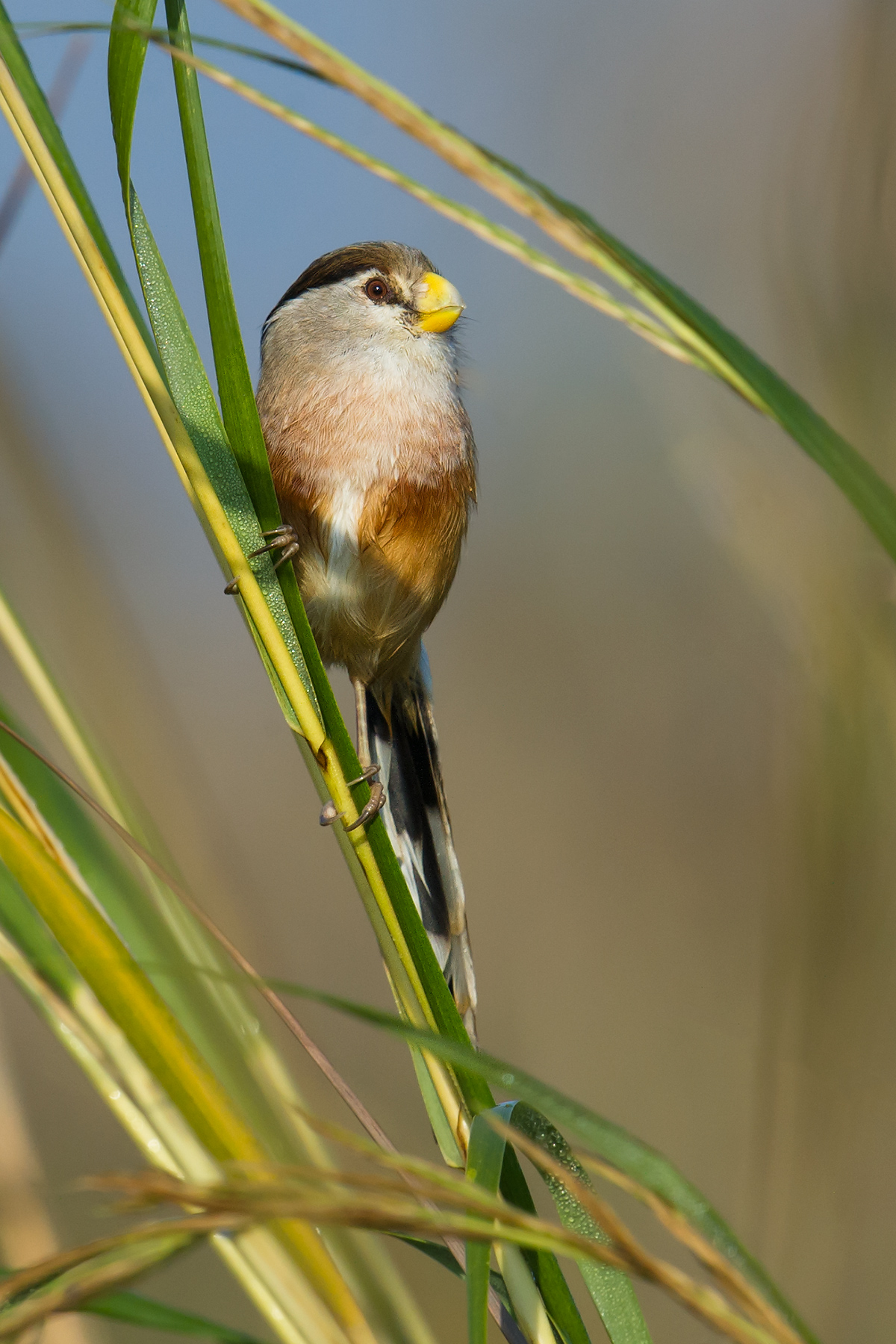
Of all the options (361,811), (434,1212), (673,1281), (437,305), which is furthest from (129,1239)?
(437,305)

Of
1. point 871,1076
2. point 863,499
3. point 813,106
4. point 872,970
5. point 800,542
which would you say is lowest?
point 871,1076

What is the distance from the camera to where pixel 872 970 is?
2119 mm

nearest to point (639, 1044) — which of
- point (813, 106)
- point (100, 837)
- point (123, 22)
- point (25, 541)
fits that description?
point (25, 541)

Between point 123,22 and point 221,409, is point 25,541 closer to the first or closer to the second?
point 221,409

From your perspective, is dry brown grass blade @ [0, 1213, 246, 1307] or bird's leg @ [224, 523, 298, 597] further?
bird's leg @ [224, 523, 298, 597]

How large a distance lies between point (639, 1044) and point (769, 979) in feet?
6.92

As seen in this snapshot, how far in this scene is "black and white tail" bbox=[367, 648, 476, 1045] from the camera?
2.06m

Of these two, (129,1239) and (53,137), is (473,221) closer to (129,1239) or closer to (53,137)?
(53,137)

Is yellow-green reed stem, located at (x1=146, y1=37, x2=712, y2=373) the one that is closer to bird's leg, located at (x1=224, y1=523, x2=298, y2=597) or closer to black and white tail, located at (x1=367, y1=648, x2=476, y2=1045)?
bird's leg, located at (x1=224, y1=523, x2=298, y2=597)

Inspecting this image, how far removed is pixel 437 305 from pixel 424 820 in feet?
4.26

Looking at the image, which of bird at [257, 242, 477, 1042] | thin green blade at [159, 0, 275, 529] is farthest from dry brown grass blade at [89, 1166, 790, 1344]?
bird at [257, 242, 477, 1042]

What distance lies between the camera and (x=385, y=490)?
235cm

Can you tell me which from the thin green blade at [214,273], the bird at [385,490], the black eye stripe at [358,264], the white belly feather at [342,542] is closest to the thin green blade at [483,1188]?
the thin green blade at [214,273]

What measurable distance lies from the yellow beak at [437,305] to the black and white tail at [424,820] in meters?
0.86
